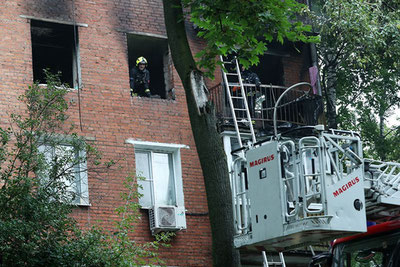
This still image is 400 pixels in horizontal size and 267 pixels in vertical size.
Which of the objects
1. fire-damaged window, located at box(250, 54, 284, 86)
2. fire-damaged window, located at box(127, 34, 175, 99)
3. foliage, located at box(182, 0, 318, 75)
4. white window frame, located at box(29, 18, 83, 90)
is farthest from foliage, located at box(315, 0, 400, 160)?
foliage, located at box(182, 0, 318, 75)

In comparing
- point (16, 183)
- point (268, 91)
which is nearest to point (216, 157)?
point (16, 183)

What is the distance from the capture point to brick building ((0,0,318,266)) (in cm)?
2011

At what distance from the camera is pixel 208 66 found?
14.9 meters

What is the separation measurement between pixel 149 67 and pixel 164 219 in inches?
206

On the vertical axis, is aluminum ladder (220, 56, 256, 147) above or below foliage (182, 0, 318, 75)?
above

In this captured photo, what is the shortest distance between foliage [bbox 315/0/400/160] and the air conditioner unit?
6561 mm

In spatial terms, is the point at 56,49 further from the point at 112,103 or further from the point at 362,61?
the point at 362,61

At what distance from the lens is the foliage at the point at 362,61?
920 inches

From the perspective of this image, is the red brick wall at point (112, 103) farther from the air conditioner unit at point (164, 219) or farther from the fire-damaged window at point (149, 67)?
the fire-damaged window at point (149, 67)

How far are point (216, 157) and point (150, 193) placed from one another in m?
7.73

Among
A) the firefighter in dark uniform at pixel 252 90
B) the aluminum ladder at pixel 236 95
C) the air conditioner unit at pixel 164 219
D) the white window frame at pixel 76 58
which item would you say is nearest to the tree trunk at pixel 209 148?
the aluminum ladder at pixel 236 95

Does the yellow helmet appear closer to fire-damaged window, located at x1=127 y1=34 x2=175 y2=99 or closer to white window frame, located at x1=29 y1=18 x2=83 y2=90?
fire-damaged window, located at x1=127 y1=34 x2=175 y2=99

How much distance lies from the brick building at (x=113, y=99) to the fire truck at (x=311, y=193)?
24.4ft

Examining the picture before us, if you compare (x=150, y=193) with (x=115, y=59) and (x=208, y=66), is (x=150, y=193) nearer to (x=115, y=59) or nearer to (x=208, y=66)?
(x=115, y=59)
